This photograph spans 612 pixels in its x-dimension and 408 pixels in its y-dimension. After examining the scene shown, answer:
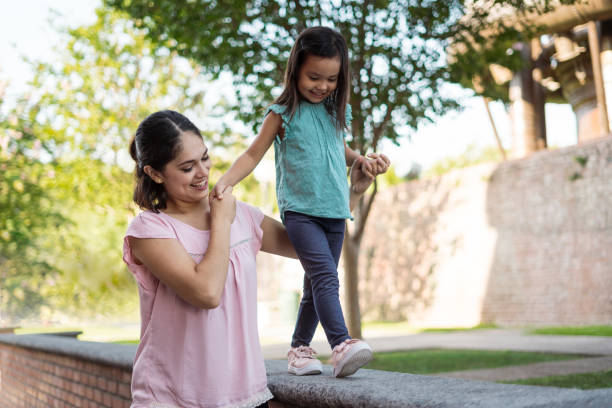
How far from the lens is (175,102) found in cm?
Answer: 1841

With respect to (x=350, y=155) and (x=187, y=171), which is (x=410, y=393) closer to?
(x=187, y=171)

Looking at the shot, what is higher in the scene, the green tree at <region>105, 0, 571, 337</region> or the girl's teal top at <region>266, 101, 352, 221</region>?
the green tree at <region>105, 0, 571, 337</region>

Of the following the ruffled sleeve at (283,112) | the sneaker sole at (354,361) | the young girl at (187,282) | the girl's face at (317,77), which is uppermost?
the girl's face at (317,77)

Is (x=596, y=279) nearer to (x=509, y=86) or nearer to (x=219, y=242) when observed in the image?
(x=509, y=86)

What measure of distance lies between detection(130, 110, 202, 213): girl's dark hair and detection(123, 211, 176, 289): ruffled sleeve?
8cm

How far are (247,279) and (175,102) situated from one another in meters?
16.9

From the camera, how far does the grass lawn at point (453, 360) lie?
779 cm

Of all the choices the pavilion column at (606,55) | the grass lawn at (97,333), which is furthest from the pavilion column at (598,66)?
the grass lawn at (97,333)

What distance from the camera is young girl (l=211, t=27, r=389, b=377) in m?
2.79

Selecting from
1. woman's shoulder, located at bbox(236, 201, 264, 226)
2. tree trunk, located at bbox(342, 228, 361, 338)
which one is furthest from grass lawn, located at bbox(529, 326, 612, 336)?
woman's shoulder, located at bbox(236, 201, 264, 226)

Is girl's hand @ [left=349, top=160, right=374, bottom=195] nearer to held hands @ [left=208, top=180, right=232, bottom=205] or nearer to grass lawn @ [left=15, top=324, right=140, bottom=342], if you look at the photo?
held hands @ [left=208, top=180, right=232, bottom=205]

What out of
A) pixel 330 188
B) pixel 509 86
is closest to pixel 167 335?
pixel 330 188

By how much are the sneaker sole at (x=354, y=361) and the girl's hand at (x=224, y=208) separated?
71 cm

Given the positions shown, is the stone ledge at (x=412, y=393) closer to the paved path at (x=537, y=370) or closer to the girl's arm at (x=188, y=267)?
the girl's arm at (x=188, y=267)
